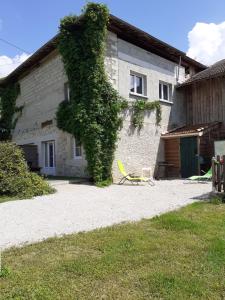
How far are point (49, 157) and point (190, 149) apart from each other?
751cm

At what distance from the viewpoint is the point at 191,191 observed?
10.9 meters

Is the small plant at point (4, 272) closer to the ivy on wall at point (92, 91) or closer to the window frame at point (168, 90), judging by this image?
the ivy on wall at point (92, 91)

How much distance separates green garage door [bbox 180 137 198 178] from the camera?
15961mm

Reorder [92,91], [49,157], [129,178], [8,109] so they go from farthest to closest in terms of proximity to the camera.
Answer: [8,109]
[49,157]
[92,91]
[129,178]

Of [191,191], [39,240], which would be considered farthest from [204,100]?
[39,240]

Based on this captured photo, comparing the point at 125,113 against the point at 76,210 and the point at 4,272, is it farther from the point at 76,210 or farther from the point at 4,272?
the point at 4,272

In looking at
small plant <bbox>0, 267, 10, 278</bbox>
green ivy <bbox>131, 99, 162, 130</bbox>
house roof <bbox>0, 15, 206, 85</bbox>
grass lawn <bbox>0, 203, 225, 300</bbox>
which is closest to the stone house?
house roof <bbox>0, 15, 206, 85</bbox>

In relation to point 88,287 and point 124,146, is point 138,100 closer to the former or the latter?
point 124,146

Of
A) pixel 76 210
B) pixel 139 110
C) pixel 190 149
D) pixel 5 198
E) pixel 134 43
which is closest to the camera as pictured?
pixel 76 210

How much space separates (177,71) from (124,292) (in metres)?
17.1

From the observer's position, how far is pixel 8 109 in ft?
73.7

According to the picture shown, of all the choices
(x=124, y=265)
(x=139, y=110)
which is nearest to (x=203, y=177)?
(x=139, y=110)

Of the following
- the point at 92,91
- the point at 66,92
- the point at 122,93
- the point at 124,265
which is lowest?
the point at 124,265

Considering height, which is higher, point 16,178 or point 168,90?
point 168,90
